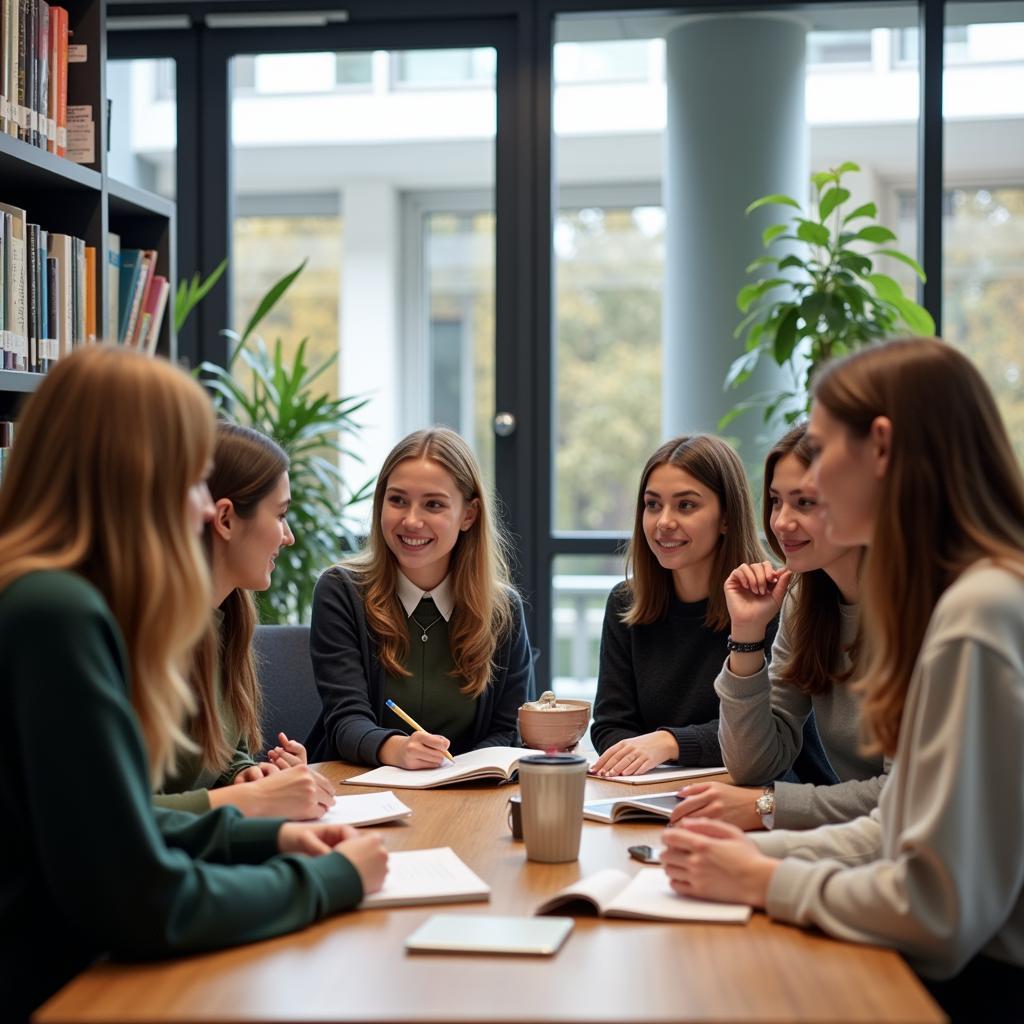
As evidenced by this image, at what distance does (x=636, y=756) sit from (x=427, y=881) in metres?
0.71

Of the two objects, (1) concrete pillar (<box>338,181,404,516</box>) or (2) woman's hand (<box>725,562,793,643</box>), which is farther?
(1) concrete pillar (<box>338,181,404,516</box>)

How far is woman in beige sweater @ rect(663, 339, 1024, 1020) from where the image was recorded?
1242 mm

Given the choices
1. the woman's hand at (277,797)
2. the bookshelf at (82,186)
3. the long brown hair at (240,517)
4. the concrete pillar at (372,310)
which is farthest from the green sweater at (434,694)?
the concrete pillar at (372,310)

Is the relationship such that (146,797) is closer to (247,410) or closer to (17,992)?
(17,992)

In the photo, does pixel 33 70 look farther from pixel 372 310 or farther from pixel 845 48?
pixel 845 48

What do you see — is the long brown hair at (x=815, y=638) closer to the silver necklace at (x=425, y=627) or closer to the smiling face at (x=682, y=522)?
the smiling face at (x=682, y=522)

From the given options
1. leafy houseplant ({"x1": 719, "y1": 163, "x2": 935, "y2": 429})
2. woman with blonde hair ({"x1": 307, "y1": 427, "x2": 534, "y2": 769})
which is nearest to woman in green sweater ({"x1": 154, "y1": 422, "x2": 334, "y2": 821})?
woman with blonde hair ({"x1": 307, "y1": 427, "x2": 534, "y2": 769})

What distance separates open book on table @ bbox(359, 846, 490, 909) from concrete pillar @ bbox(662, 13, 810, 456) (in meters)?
2.62

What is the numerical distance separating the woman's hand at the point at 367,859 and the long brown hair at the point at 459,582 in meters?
1.02

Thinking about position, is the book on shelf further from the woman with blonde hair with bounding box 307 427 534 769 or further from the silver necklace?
the silver necklace

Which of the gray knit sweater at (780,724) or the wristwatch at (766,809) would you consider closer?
the wristwatch at (766,809)

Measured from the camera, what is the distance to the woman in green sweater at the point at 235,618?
1877 millimetres

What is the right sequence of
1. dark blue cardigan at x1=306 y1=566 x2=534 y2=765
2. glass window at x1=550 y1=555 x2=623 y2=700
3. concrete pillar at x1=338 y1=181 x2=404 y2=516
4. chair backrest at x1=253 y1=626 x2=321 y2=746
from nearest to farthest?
dark blue cardigan at x1=306 y1=566 x2=534 y2=765, chair backrest at x1=253 y1=626 x2=321 y2=746, glass window at x1=550 y1=555 x2=623 y2=700, concrete pillar at x1=338 y1=181 x2=404 y2=516

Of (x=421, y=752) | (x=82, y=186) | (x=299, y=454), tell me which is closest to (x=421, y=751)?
(x=421, y=752)
